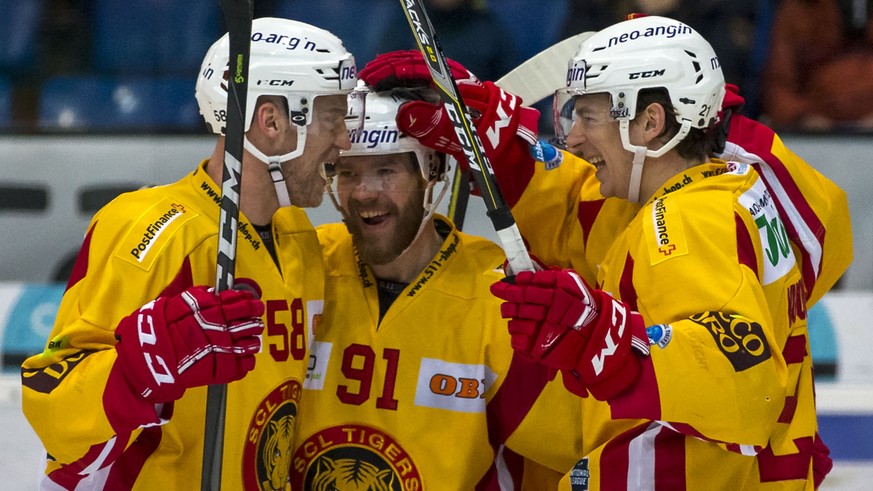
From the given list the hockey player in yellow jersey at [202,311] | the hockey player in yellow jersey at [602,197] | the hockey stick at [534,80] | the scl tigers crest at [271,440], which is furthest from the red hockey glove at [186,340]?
the hockey stick at [534,80]

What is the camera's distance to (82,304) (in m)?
2.18

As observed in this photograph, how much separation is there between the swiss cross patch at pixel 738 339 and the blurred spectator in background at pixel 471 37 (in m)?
2.14

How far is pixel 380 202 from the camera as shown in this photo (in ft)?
8.39

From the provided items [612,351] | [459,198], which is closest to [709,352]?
[612,351]

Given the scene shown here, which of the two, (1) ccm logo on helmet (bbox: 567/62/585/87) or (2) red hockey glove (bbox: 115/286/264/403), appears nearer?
(2) red hockey glove (bbox: 115/286/264/403)

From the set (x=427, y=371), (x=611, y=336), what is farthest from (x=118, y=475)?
(x=611, y=336)

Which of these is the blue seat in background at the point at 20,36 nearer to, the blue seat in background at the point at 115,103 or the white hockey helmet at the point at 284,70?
the blue seat in background at the point at 115,103

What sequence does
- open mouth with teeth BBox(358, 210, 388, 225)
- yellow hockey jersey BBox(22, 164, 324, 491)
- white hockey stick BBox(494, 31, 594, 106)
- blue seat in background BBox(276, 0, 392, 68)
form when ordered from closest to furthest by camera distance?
yellow hockey jersey BBox(22, 164, 324, 491)
open mouth with teeth BBox(358, 210, 388, 225)
white hockey stick BBox(494, 31, 594, 106)
blue seat in background BBox(276, 0, 392, 68)

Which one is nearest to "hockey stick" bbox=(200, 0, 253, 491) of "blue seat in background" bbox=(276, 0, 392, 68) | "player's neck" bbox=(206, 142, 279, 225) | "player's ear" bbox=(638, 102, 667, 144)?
"player's neck" bbox=(206, 142, 279, 225)

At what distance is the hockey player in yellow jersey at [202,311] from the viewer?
2.03 meters

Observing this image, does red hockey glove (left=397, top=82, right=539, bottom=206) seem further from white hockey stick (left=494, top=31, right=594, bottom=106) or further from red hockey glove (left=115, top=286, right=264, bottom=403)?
red hockey glove (left=115, top=286, right=264, bottom=403)

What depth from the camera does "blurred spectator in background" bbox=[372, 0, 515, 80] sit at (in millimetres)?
4098

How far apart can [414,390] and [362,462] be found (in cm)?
18

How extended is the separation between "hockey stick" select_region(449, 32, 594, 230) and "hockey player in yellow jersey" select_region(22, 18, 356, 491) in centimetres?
43
